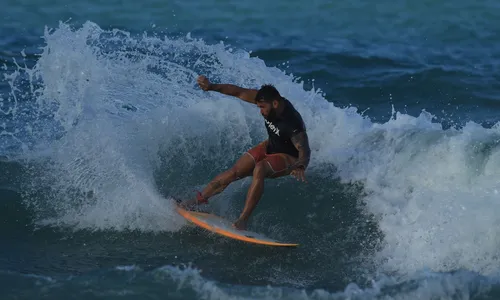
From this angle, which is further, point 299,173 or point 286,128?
point 286,128

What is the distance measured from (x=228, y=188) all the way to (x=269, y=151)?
3.11ft

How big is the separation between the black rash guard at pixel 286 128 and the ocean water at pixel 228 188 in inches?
33.4

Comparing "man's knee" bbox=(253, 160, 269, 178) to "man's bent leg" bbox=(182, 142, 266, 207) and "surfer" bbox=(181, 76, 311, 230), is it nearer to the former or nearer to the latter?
"surfer" bbox=(181, 76, 311, 230)

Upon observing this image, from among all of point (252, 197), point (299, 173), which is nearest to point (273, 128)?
point (299, 173)

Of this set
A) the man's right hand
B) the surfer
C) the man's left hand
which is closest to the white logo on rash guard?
the surfer

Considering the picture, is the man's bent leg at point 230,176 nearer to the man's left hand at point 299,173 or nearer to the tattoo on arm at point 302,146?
the tattoo on arm at point 302,146

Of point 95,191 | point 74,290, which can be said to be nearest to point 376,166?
point 95,191

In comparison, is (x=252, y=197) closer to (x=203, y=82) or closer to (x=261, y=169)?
(x=261, y=169)

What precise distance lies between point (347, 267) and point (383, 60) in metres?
7.66

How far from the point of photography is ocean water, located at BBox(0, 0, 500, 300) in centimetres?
713

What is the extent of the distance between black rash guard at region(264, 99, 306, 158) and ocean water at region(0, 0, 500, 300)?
85 cm

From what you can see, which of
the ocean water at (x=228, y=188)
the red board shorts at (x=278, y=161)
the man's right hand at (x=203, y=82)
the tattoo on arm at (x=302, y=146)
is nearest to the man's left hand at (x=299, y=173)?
the tattoo on arm at (x=302, y=146)

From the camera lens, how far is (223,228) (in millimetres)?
7742

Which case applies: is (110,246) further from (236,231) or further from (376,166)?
(376,166)
